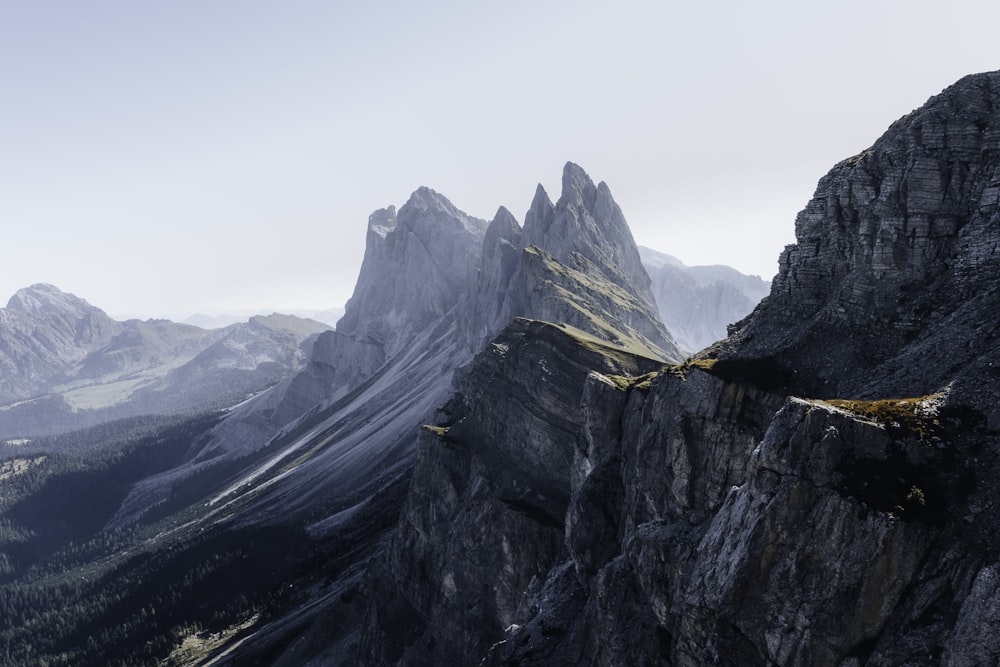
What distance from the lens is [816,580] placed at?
993 inches

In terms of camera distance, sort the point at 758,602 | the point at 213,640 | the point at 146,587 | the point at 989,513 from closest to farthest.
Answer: the point at 989,513
the point at 758,602
the point at 213,640
the point at 146,587

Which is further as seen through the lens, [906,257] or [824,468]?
[906,257]

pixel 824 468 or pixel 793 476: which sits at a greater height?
pixel 824 468

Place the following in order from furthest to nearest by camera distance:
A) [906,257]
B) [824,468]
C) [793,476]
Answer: [906,257]
[793,476]
[824,468]

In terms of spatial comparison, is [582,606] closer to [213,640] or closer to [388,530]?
[388,530]

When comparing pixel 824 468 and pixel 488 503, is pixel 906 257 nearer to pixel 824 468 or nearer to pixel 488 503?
pixel 824 468

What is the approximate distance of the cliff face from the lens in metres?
23.8

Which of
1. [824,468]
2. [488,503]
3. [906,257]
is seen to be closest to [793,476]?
[824,468]

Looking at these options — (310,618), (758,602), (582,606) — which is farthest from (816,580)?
(310,618)

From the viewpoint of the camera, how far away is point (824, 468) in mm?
26312

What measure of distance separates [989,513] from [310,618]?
415ft

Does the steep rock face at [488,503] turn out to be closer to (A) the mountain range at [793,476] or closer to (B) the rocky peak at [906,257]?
(A) the mountain range at [793,476]

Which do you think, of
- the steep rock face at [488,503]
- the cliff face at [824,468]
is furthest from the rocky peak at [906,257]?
the steep rock face at [488,503]

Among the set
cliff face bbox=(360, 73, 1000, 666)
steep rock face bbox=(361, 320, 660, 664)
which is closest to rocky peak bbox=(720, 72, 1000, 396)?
cliff face bbox=(360, 73, 1000, 666)
